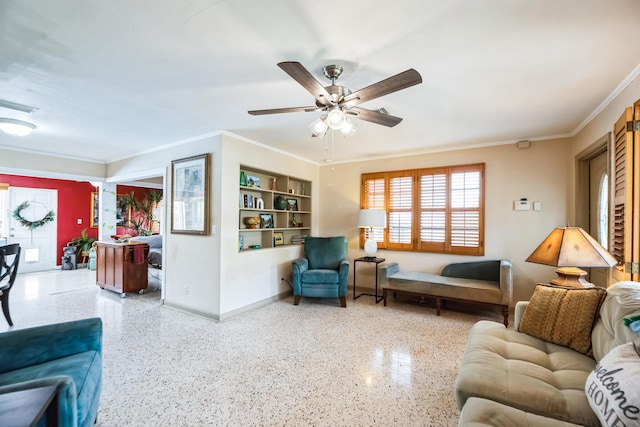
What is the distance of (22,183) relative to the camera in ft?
21.0

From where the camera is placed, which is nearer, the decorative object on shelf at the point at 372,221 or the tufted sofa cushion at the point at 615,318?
the tufted sofa cushion at the point at 615,318

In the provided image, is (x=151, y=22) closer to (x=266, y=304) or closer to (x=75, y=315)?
(x=266, y=304)

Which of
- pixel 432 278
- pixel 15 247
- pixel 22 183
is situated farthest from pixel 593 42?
pixel 22 183

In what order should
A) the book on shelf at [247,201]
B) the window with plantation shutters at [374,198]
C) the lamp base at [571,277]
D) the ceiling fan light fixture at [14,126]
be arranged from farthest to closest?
1. the window with plantation shutters at [374,198]
2. the book on shelf at [247,201]
3. the ceiling fan light fixture at [14,126]
4. the lamp base at [571,277]

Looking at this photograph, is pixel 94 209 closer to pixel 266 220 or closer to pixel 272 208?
pixel 266 220

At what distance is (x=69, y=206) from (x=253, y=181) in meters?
5.89

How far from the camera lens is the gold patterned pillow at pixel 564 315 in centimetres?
181

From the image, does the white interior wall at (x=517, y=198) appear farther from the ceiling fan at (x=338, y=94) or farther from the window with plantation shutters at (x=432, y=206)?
the ceiling fan at (x=338, y=94)

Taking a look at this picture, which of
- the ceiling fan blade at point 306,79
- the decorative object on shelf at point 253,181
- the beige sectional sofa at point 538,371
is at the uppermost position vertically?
the ceiling fan blade at point 306,79

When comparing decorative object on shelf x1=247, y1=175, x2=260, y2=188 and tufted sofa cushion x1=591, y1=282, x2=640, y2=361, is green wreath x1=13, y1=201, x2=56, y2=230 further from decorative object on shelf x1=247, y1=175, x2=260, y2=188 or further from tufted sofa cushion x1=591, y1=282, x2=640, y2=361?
tufted sofa cushion x1=591, y1=282, x2=640, y2=361

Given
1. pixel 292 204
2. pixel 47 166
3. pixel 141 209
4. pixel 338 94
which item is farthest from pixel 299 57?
pixel 141 209

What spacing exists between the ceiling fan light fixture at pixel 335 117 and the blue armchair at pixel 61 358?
2.06 metres

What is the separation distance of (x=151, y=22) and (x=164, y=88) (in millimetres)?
907

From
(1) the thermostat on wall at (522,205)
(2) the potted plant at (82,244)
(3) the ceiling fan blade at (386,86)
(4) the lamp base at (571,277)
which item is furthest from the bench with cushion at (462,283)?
(2) the potted plant at (82,244)
